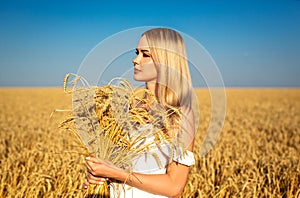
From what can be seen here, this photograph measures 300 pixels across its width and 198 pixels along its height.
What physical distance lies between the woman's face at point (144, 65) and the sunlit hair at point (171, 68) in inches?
1.7

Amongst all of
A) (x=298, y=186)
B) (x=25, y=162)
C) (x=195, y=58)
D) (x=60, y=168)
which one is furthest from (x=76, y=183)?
(x=298, y=186)

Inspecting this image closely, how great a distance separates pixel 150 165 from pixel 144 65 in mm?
604

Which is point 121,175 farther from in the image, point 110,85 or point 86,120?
point 110,85

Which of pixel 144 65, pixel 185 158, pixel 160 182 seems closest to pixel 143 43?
pixel 144 65

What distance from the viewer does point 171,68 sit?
1.91 meters

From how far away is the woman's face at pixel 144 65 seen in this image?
199cm

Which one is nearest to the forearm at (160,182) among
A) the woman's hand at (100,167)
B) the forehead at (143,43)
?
the woman's hand at (100,167)

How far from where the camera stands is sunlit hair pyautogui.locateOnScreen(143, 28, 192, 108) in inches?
75.2

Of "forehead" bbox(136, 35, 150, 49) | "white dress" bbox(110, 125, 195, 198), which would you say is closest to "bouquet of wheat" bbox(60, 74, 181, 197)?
"white dress" bbox(110, 125, 195, 198)

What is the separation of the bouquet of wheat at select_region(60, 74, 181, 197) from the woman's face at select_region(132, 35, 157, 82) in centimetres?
14

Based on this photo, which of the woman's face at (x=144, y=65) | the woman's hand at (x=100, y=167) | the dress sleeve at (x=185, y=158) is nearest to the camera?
the woman's hand at (x=100, y=167)

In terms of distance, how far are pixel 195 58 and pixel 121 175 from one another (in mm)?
804

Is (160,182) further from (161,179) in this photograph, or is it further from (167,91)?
(167,91)

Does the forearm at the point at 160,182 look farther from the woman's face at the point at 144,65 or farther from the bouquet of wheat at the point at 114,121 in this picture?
the woman's face at the point at 144,65
